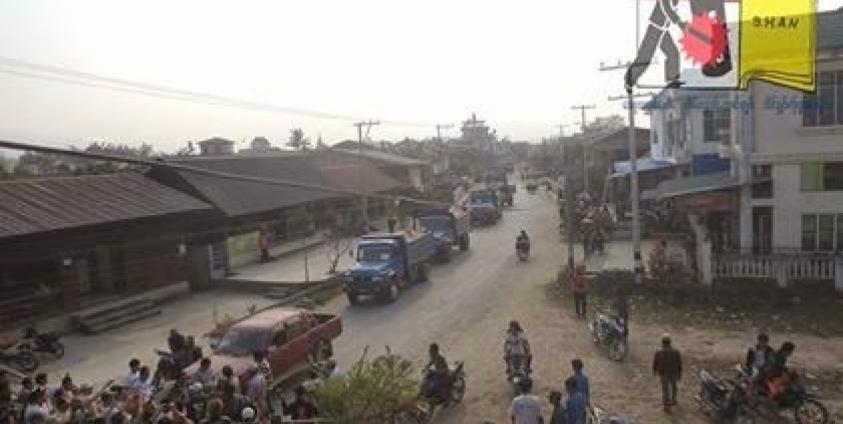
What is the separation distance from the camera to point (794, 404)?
1332 centimetres

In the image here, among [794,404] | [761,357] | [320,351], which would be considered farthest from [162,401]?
[794,404]

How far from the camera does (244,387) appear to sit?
1483 centimetres

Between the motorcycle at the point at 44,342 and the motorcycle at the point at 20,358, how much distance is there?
610 mm

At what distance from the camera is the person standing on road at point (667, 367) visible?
14.4m

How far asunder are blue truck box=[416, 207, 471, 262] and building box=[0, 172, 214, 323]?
32.2 ft

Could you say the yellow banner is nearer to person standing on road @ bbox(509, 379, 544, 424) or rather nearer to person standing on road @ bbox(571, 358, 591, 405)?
person standing on road @ bbox(571, 358, 591, 405)

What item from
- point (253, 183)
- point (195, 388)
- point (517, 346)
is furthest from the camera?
point (253, 183)

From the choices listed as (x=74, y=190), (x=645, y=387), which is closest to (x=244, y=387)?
(x=645, y=387)

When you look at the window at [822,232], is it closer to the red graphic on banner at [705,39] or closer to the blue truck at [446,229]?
the red graphic on banner at [705,39]

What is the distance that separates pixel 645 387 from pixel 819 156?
12784 millimetres

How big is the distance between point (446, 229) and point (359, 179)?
633 inches

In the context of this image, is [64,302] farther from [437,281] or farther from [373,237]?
[437,281]

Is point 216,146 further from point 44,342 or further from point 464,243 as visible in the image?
point 44,342

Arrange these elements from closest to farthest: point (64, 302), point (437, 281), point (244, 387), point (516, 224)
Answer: point (244, 387)
point (64, 302)
point (437, 281)
point (516, 224)
